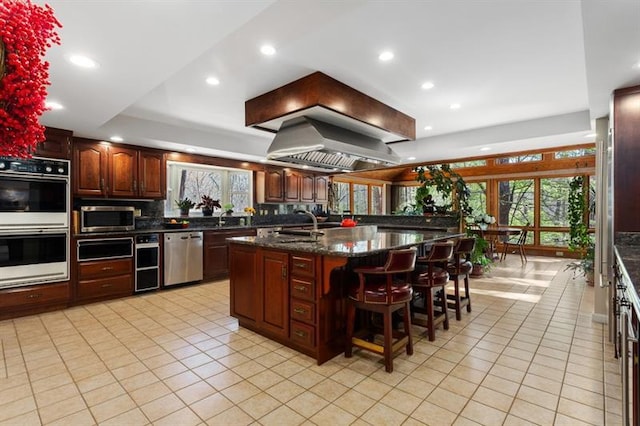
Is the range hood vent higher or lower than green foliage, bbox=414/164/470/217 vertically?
higher

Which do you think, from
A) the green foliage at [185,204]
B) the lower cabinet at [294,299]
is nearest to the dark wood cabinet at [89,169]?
the green foliage at [185,204]

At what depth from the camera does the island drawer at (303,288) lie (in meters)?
2.64

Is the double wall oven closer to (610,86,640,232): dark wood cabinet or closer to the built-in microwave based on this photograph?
the built-in microwave

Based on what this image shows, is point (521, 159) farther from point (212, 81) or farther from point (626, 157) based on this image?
point (212, 81)

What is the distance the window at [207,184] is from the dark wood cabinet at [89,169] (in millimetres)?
1136

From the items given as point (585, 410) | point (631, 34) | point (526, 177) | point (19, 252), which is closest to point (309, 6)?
point (631, 34)

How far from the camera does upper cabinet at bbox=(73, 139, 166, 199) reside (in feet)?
14.5

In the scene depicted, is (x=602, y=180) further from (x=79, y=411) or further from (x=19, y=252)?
(x=19, y=252)

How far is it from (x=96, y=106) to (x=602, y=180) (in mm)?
5237

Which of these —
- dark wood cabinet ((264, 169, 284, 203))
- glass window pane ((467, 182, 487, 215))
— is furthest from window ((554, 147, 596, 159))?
dark wood cabinet ((264, 169, 284, 203))

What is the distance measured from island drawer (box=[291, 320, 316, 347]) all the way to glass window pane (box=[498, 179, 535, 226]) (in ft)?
26.9

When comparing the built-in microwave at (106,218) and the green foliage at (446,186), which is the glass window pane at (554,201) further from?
the built-in microwave at (106,218)

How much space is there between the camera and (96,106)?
3143mm

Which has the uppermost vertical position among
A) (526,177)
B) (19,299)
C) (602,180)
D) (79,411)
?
(526,177)
